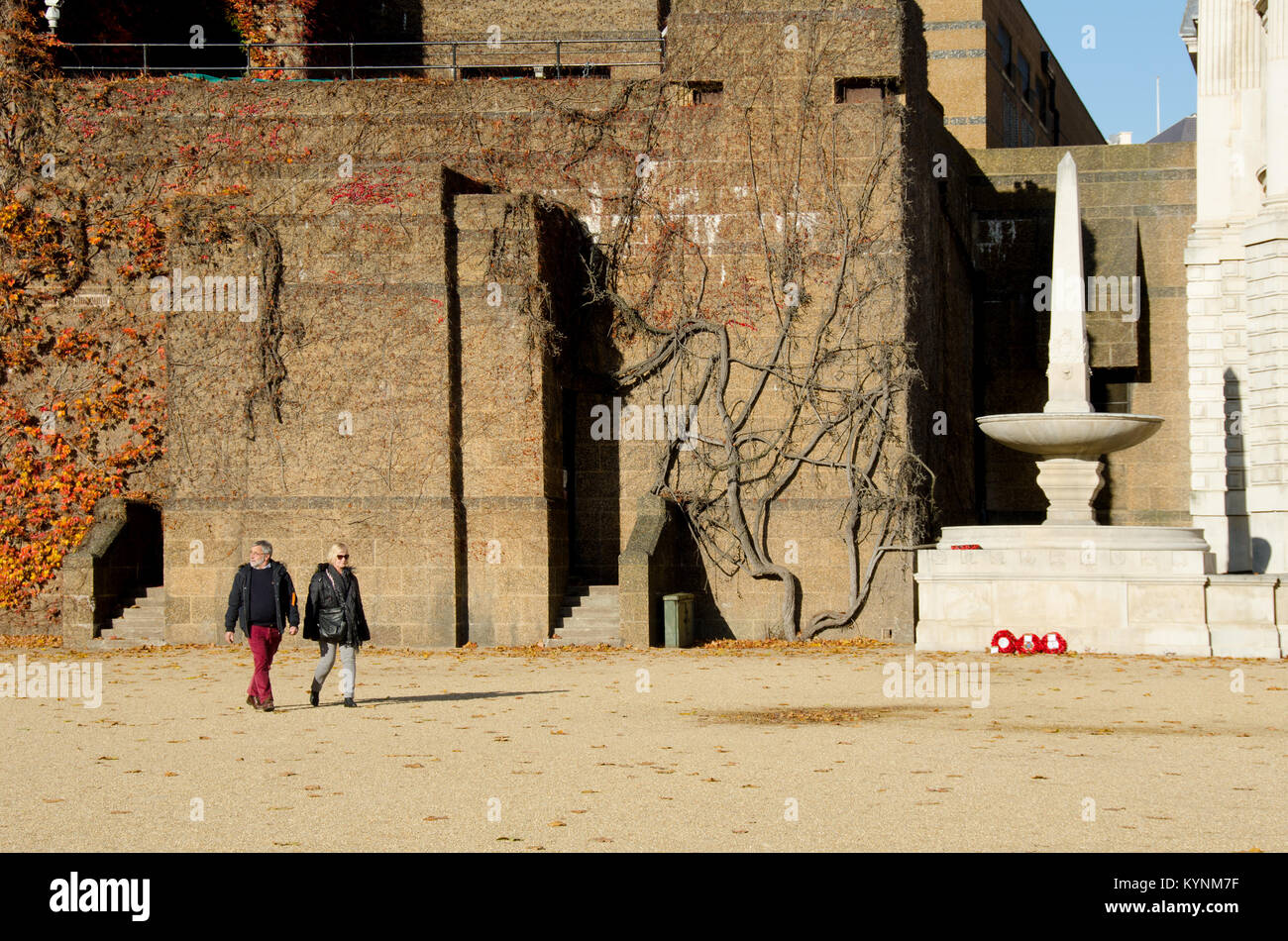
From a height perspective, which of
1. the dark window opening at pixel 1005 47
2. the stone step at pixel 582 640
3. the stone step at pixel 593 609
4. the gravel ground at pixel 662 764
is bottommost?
the stone step at pixel 582 640

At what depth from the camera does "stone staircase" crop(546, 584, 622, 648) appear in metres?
22.3

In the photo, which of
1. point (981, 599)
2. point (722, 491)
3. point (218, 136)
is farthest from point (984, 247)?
point (218, 136)

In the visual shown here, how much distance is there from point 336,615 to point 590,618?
838 cm

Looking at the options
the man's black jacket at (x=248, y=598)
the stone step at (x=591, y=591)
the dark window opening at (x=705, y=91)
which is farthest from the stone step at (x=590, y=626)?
the dark window opening at (x=705, y=91)

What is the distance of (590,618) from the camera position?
22.5 meters

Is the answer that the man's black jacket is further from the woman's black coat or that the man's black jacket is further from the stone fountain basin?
the stone fountain basin

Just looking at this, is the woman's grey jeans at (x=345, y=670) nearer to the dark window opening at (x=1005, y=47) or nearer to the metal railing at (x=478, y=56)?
the metal railing at (x=478, y=56)

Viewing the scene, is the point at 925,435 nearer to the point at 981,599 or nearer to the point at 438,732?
the point at 981,599

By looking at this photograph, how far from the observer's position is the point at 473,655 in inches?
830

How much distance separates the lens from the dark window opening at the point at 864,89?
24266 millimetres

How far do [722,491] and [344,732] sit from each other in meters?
11.8

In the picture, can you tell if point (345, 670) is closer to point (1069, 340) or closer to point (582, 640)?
point (582, 640)

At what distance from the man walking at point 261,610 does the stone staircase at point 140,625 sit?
883cm

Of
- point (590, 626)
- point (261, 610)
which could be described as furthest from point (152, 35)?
point (261, 610)
